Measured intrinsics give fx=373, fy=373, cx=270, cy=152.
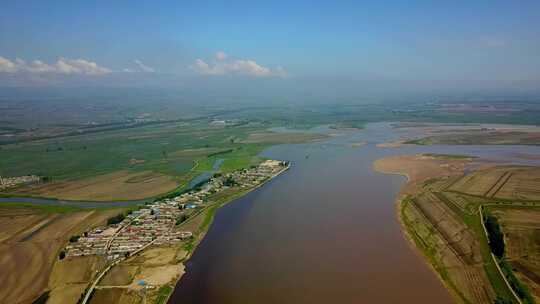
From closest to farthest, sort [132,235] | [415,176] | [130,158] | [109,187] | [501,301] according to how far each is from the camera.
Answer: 1. [501,301]
2. [132,235]
3. [415,176]
4. [109,187]
5. [130,158]

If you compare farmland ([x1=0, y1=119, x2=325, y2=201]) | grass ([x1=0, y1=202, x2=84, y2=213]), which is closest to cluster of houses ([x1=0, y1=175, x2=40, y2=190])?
farmland ([x1=0, y1=119, x2=325, y2=201])

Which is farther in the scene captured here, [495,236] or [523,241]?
[495,236]

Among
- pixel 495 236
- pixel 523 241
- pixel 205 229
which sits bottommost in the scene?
pixel 205 229

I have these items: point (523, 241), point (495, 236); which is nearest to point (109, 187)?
point (495, 236)

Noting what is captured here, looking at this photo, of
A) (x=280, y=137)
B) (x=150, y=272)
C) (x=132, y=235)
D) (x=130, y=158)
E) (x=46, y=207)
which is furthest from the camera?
(x=280, y=137)

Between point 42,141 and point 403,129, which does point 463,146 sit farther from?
point 42,141

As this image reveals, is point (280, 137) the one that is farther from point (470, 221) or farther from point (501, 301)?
point (501, 301)
